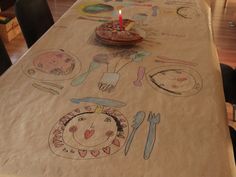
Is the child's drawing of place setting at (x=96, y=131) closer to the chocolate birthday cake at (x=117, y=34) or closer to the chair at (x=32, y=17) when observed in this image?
the chocolate birthday cake at (x=117, y=34)

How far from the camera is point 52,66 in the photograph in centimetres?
120

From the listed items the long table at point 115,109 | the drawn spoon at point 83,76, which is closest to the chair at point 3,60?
the long table at point 115,109

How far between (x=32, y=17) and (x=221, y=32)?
7.46 ft

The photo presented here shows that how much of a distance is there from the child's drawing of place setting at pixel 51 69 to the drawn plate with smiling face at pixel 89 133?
0.52ft

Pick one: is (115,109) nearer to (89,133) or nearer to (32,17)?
(89,133)

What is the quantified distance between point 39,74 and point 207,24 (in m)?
0.91

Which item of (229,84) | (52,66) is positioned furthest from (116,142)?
(229,84)

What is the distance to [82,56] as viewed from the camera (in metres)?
1.28

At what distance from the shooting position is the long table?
794 mm

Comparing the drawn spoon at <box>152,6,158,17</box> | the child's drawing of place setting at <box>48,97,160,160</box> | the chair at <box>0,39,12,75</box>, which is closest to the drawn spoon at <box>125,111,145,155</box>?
the child's drawing of place setting at <box>48,97,160,160</box>

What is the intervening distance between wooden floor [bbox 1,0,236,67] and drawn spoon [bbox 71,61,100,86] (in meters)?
1.43

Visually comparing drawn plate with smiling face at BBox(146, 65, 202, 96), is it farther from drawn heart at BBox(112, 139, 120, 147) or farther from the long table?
drawn heart at BBox(112, 139, 120, 147)

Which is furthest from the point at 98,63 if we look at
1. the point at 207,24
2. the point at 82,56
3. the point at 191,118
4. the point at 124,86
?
the point at 207,24

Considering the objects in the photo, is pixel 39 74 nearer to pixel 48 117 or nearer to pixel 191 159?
pixel 48 117
